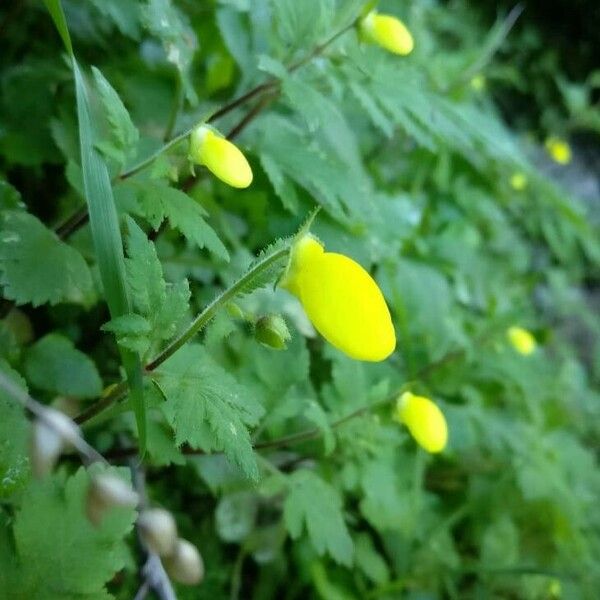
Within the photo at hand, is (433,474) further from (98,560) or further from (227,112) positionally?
(98,560)

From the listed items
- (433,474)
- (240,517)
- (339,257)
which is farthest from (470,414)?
(339,257)

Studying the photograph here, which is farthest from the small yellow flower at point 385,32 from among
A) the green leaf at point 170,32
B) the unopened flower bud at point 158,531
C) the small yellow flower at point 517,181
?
the small yellow flower at point 517,181

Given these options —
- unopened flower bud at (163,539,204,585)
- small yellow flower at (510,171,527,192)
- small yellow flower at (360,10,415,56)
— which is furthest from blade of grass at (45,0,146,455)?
small yellow flower at (510,171,527,192)

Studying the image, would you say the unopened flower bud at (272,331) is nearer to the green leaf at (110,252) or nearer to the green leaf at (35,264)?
the green leaf at (110,252)

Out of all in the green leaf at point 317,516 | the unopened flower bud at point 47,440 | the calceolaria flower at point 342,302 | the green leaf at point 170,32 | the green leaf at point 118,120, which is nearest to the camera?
the unopened flower bud at point 47,440

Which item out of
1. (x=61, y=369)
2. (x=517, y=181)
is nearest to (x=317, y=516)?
(x=61, y=369)
